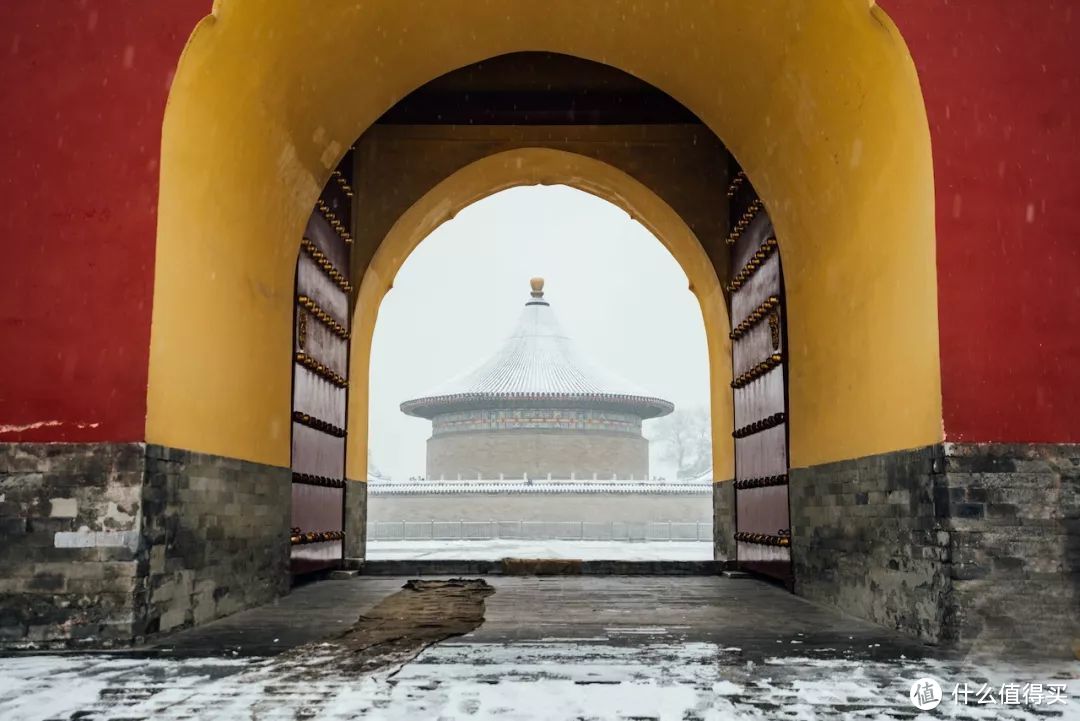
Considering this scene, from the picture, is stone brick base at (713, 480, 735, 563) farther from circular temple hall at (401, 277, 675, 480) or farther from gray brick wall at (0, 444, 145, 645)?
circular temple hall at (401, 277, 675, 480)

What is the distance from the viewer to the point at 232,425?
5.57 m

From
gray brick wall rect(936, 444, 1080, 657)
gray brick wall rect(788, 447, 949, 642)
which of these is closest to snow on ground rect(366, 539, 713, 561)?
gray brick wall rect(788, 447, 949, 642)

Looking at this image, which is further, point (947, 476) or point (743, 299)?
point (743, 299)

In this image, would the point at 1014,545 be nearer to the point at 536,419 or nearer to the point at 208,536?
the point at 208,536

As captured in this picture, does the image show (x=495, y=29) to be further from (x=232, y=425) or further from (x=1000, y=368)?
(x=1000, y=368)

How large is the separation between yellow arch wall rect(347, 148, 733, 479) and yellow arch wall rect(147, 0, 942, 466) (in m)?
2.08

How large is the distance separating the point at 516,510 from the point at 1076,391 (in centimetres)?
1966

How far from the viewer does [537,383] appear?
28906 millimetres

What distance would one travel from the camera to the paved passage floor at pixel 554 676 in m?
3.17

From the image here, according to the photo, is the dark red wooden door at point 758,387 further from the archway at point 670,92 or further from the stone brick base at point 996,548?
the stone brick base at point 996,548

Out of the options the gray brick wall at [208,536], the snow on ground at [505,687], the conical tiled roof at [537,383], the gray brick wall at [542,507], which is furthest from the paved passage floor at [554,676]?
the conical tiled roof at [537,383]

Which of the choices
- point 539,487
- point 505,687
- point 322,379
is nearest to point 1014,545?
point 505,687

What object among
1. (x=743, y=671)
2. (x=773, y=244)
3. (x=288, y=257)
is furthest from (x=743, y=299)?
(x=743, y=671)

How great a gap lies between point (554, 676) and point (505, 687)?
0.89 feet
